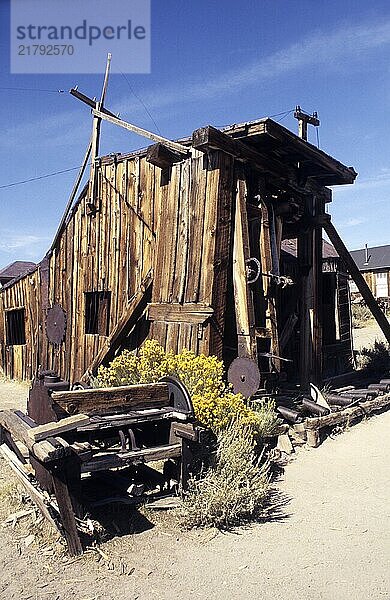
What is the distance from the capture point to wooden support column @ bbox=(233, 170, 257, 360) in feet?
26.6

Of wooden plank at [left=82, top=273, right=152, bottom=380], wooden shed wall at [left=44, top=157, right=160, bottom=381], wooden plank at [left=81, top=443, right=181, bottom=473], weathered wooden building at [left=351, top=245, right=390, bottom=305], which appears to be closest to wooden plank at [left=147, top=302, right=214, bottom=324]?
wooden plank at [left=82, top=273, right=152, bottom=380]

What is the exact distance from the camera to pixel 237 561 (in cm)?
448

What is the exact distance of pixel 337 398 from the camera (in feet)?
30.8

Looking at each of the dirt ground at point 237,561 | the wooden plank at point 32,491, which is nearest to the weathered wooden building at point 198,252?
the dirt ground at point 237,561

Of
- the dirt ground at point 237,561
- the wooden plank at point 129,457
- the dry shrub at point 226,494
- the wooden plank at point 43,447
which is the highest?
the wooden plank at point 43,447

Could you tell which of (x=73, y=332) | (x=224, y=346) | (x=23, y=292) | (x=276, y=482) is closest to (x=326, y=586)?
(x=276, y=482)

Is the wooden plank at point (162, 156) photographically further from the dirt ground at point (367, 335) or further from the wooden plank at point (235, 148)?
the dirt ground at point (367, 335)

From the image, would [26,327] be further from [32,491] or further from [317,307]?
[32,491]

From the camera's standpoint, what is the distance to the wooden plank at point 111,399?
534 cm

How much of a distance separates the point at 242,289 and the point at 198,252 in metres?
0.86

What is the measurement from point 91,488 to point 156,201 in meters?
5.11

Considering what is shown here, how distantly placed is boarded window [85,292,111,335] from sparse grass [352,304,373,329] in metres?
20.6

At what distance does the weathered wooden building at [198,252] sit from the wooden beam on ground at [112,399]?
1.93m

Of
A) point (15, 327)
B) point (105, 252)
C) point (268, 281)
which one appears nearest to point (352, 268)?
point (268, 281)
